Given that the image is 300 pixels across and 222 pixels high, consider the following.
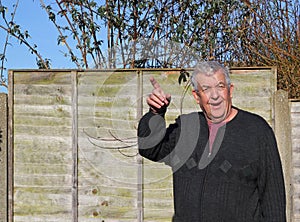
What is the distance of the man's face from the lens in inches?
90.5

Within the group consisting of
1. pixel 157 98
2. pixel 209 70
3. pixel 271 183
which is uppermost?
pixel 209 70

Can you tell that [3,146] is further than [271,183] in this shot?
Yes

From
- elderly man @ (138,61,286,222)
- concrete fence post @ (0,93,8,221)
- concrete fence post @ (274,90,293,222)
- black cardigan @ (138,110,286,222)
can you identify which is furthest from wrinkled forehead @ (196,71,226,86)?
concrete fence post @ (0,93,8,221)

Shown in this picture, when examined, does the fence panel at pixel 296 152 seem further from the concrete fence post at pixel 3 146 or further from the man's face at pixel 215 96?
the concrete fence post at pixel 3 146

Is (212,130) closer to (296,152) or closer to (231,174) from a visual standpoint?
(231,174)

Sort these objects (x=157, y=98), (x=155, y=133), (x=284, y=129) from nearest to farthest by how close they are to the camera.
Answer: (x=157, y=98) < (x=155, y=133) < (x=284, y=129)

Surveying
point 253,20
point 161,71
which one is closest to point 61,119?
point 161,71

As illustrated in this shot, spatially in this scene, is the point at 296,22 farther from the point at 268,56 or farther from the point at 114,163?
the point at 114,163

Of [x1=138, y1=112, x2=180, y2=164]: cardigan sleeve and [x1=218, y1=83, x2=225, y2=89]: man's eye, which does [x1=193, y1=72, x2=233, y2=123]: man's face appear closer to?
[x1=218, y1=83, x2=225, y2=89]: man's eye

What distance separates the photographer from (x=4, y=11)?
4699mm

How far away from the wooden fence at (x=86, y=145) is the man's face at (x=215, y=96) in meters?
1.53

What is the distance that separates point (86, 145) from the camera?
154 inches

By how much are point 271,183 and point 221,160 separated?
9.3 inches

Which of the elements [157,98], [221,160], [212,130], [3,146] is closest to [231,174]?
[221,160]
